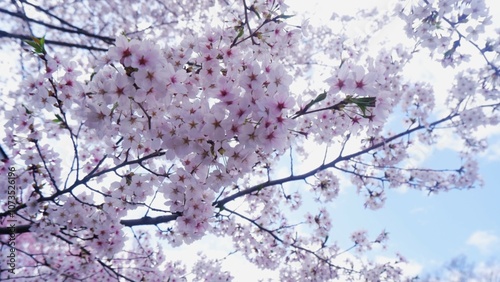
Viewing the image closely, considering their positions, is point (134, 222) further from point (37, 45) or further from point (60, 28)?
point (60, 28)

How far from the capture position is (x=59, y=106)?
254 centimetres

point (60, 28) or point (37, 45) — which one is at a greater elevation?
point (60, 28)

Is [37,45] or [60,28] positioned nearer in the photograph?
[37,45]

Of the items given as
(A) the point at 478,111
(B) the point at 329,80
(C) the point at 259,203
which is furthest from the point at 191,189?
(A) the point at 478,111

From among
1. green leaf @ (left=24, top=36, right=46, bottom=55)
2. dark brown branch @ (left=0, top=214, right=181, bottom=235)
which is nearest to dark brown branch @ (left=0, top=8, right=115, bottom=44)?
dark brown branch @ (left=0, top=214, right=181, bottom=235)

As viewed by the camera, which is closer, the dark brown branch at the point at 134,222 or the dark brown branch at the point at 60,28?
the dark brown branch at the point at 134,222

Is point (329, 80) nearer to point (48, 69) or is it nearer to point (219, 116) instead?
point (219, 116)

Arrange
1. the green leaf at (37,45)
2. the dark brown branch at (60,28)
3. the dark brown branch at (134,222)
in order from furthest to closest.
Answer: the dark brown branch at (60,28) → the dark brown branch at (134,222) → the green leaf at (37,45)

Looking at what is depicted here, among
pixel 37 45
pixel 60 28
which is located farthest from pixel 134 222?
pixel 60 28

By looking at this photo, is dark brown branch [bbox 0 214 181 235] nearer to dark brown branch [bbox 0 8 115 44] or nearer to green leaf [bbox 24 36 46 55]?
green leaf [bbox 24 36 46 55]

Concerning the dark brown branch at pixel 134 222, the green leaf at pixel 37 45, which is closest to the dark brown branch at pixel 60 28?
the dark brown branch at pixel 134 222

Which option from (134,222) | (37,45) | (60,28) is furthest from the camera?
(60,28)

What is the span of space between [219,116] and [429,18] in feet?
9.85

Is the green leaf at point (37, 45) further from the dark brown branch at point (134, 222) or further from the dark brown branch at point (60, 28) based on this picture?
the dark brown branch at point (60, 28)
